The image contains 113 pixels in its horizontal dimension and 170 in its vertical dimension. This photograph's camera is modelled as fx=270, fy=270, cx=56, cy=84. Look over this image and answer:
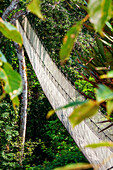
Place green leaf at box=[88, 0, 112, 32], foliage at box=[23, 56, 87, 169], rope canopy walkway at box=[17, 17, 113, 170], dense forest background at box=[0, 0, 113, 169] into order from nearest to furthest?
green leaf at box=[88, 0, 112, 32]
rope canopy walkway at box=[17, 17, 113, 170]
dense forest background at box=[0, 0, 113, 169]
foliage at box=[23, 56, 87, 169]

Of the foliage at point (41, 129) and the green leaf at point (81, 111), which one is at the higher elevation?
the foliage at point (41, 129)

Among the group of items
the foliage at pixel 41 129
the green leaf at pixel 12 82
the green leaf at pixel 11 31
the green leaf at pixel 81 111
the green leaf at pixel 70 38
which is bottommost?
the green leaf at pixel 81 111

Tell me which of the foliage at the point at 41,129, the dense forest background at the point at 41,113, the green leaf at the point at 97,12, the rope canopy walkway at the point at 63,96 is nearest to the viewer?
the green leaf at the point at 97,12

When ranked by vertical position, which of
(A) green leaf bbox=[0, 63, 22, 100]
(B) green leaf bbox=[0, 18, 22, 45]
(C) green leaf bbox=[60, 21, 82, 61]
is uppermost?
(B) green leaf bbox=[0, 18, 22, 45]

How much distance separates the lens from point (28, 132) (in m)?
5.62

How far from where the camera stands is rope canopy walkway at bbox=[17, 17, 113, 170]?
1881mm

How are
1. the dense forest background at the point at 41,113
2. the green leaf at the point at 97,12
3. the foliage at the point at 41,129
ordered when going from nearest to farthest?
the green leaf at the point at 97,12 → the dense forest background at the point at 41,113 → the foliage at the point at 41,129

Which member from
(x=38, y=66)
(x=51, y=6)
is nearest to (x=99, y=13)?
(x=38, y=66)

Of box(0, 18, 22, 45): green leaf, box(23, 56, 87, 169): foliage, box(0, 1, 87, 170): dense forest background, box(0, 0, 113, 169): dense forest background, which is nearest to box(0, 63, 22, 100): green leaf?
box(0, 18, 22, 45): green leaf

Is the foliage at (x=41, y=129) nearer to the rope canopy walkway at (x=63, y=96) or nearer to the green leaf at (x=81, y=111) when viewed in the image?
the rope canopy walkway at (x=63, y=96)

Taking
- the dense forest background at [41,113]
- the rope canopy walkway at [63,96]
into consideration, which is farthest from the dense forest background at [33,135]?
the rope canopy walkway at [63,96]

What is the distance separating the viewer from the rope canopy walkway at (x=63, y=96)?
74.0 inches

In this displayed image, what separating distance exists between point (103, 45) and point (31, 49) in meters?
2.00

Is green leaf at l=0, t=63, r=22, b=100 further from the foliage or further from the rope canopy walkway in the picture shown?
the foliage
